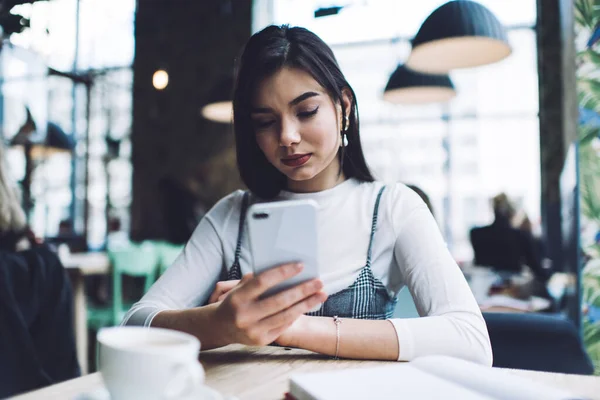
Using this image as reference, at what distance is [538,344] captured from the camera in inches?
49.1

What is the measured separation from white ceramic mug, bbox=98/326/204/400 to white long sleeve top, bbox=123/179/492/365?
0.54 metres

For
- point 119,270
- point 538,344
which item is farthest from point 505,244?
point 538,344

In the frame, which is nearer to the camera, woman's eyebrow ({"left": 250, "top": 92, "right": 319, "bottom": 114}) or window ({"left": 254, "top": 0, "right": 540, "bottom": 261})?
woman's eyebrow ({"left": 250, "top": 92, "right": 319, "bottom": 114})

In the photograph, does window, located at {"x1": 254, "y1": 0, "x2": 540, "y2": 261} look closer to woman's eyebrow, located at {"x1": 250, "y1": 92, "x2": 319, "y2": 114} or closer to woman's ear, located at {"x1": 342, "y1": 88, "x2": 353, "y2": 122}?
woman's ear, located at {"x1": 342, "y1": 88, "x2": 353, "y2": 122}

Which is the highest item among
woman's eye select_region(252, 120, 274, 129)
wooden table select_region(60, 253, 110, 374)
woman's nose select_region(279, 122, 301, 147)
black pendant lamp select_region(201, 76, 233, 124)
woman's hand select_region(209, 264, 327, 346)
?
black pendant lamp select_region(201, 76, 233, 124)

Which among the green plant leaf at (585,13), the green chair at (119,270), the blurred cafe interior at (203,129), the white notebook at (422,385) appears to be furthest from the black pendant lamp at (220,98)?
the white notebook at (422,385)

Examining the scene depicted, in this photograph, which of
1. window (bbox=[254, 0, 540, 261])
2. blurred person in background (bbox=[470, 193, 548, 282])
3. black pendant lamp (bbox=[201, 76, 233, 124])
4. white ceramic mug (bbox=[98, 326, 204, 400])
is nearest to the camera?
white ceramic mug (bbox=[98, 326, 204, 400])

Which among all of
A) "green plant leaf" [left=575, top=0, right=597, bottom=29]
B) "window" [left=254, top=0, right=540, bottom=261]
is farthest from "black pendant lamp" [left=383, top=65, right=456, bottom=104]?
"window" [left=254, top=0, right=540, bottom=261]

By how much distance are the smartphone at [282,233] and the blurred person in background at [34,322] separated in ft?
4.88

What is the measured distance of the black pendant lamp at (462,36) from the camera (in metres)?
2.77

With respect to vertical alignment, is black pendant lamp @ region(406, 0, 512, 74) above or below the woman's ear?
above

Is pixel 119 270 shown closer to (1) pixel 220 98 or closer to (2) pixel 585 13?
(1) pixel 220 98

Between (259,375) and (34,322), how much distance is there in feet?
5.03

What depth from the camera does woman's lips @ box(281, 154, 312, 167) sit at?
1234 millimetres
